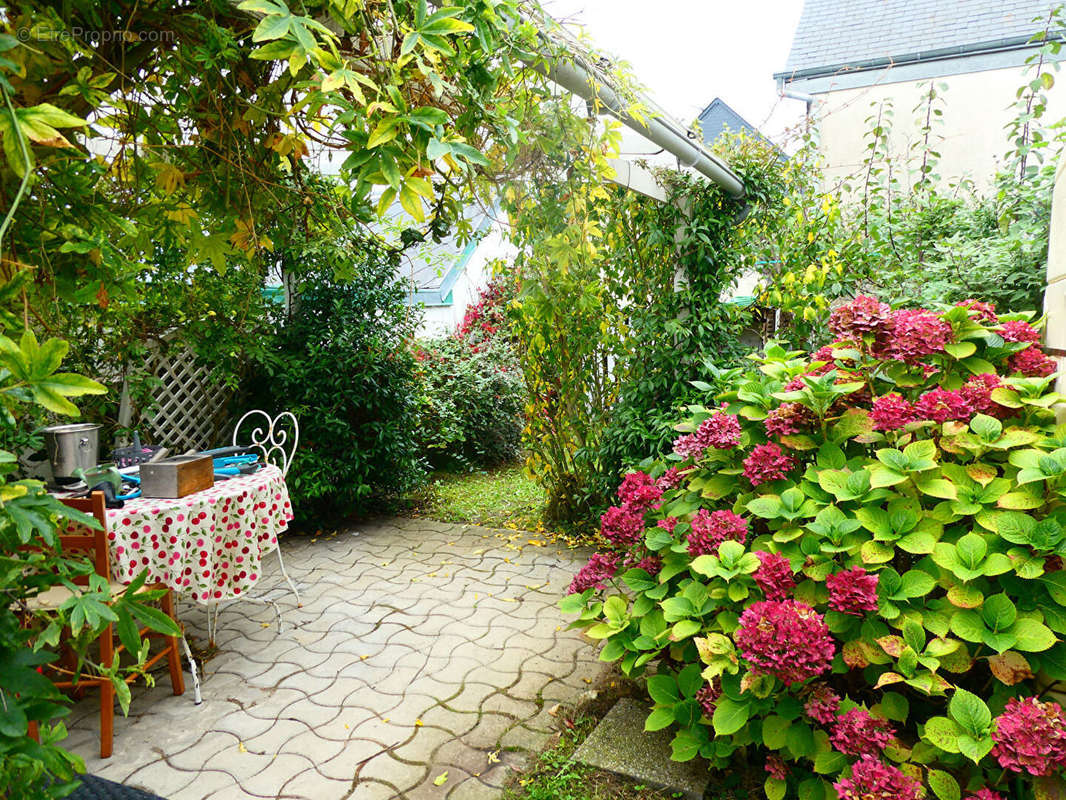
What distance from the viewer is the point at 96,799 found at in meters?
2.07

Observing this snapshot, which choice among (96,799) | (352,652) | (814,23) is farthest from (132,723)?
(814,23)

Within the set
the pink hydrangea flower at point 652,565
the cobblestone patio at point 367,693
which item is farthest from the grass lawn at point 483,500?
the pink hydrangea flower at point 652,565

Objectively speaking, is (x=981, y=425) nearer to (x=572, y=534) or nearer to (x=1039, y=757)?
(x=1039, y=757)

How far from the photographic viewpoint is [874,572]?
1815 mm

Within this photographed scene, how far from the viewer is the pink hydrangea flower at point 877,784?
5.00 feet

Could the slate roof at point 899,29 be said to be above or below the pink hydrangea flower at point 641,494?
above

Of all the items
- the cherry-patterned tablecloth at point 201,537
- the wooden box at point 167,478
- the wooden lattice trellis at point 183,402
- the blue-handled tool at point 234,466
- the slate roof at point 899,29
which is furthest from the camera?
the slate roof at point 899,29

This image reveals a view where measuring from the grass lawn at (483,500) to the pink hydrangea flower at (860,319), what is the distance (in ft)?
11.1

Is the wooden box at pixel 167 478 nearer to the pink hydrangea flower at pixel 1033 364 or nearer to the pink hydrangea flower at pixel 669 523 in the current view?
the pink hydrangea flower at pixel 669 523

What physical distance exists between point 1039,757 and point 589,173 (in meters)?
2.14

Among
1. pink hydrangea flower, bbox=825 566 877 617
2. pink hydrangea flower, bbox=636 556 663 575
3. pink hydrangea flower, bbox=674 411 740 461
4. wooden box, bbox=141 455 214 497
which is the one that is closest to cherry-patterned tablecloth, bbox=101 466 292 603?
wooden box, bbox=141 455 214 497

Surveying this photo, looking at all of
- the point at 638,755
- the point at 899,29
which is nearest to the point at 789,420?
the point at 638,755

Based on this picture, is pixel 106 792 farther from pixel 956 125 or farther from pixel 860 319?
pixel 956 125

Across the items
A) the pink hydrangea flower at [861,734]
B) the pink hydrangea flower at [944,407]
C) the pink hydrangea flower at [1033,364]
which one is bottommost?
the pink hydrangea flower at [861,734]
